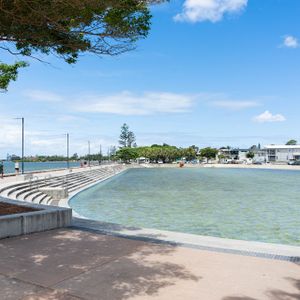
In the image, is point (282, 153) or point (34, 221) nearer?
point (34, 221)

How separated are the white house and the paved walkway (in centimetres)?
15136

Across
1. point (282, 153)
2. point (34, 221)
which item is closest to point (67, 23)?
point (34, 221)

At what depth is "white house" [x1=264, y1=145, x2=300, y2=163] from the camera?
488 ft

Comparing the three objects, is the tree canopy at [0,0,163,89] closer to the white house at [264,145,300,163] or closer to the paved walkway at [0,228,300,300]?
the paved walkway at [0,228,300,300]

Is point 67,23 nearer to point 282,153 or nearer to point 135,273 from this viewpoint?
point 135,273

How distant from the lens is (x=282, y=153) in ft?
502

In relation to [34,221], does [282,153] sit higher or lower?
higher

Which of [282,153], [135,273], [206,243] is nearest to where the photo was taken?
[135,273]

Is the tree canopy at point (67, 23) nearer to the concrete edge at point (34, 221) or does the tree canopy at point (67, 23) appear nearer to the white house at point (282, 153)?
the concrete edge at point (34, 221)

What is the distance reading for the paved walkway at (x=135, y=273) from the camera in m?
5.17

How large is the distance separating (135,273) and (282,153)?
157776 mm

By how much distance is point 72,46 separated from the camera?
9414mm

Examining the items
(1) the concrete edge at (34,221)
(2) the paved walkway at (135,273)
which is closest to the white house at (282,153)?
(1) the concrete edge at (34,221)

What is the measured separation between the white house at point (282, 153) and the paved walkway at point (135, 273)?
5959 inches
